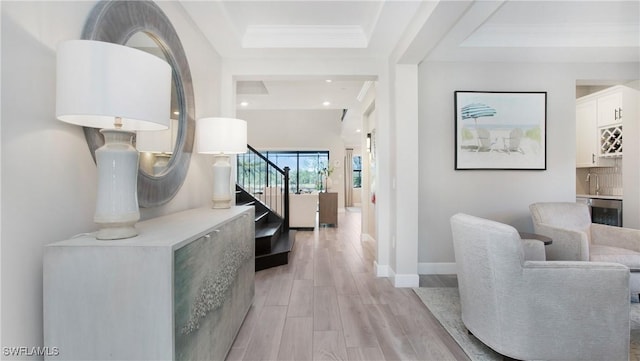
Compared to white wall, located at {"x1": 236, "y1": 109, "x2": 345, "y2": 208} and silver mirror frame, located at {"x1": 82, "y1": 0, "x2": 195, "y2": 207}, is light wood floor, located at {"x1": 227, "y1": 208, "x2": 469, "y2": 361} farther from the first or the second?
white wall, located at {"x1": 236, "y1": 109, "x2": 345, "y2": 208}

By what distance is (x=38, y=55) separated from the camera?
112 cm

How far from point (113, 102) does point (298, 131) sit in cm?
980

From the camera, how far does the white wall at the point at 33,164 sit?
100 cm

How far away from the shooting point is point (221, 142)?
226 cm

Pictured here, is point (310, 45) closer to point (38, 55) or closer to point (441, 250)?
point (38, 55)

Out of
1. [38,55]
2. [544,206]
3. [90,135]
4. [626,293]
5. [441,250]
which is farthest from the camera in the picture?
[441,250]

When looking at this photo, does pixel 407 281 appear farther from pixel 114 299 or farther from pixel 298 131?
pixel 298 131

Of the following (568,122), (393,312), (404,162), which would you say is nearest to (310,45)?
(404,162)

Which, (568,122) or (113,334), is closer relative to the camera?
(113,334)

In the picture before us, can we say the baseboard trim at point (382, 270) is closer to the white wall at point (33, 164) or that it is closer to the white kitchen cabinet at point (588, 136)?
the white wall at point (33, 164)

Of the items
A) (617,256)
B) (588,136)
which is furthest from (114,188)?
(588,136)

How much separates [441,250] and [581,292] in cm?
186

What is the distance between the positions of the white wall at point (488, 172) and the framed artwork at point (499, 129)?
9 cm

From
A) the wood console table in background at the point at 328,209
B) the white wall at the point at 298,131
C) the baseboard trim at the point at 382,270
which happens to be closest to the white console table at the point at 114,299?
the baseboard trim at the point at 382,270
